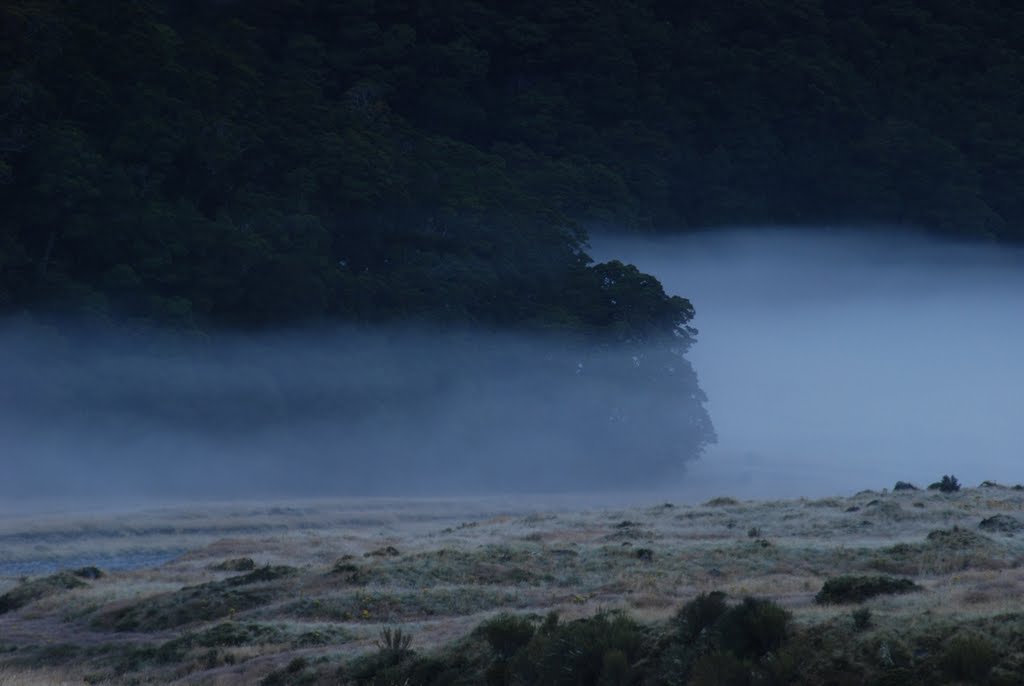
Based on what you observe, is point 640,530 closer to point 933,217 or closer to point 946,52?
point 933,217

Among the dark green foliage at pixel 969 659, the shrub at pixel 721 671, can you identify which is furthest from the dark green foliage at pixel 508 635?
the dark green foliage at pixel 969 659

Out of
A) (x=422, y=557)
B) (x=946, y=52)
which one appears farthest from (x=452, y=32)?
(x=422, y=557)

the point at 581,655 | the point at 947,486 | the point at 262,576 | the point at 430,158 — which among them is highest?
the point at 430,158

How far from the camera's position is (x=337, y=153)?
89000 millimetres

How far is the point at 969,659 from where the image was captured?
545 inches

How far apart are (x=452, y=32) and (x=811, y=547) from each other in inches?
4002

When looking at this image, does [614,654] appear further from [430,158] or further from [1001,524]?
[430,158]

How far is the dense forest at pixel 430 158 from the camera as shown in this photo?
7262 cm

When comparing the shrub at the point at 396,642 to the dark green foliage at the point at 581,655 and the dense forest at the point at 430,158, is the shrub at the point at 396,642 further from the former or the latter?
the dense forest at the point at 430,158

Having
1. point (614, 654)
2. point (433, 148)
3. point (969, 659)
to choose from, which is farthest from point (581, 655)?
point (433, 148)

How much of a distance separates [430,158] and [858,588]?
75.4 metres

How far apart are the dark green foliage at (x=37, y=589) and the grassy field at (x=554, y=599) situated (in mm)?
71

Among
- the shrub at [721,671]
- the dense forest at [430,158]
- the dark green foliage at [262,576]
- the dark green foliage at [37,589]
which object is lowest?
the dark green foliage at [37,589]

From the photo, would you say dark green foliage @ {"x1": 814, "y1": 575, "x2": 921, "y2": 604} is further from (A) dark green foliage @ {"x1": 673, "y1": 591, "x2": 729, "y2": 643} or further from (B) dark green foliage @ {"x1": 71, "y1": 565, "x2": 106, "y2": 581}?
(B) dark green foliage @ {"x1": 71, "y1": 565, "x2": 106, "y2": 581}
